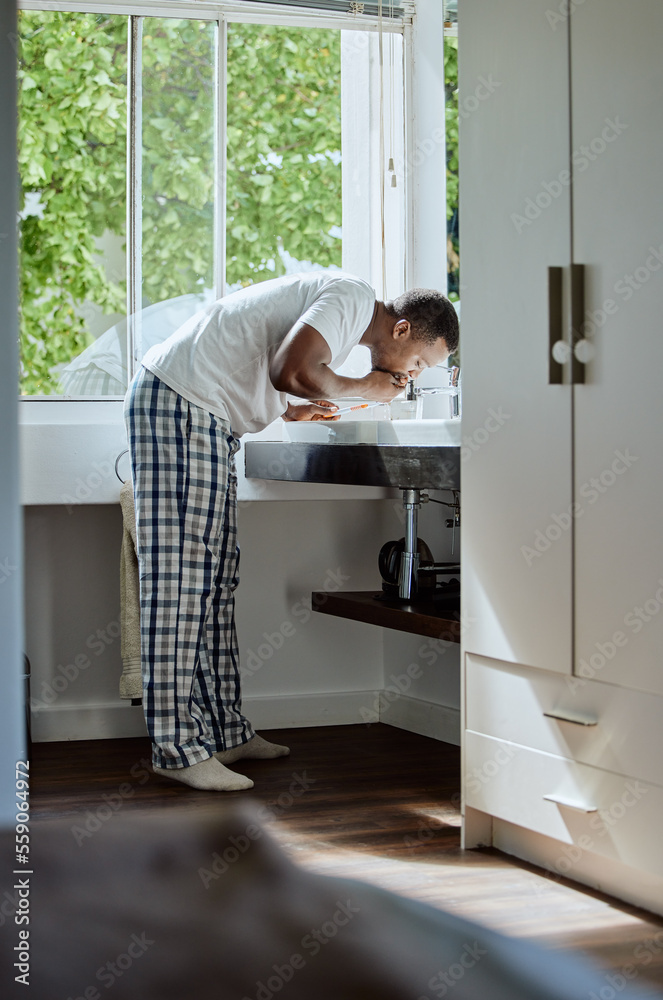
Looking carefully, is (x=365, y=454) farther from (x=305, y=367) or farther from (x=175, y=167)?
(x=175, y=167)

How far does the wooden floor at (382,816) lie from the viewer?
1.69 metres

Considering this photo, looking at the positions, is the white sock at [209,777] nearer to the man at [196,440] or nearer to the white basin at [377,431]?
the man at [196,440]

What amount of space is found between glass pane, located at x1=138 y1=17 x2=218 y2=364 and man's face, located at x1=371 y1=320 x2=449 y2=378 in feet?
2.46

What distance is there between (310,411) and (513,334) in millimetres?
993

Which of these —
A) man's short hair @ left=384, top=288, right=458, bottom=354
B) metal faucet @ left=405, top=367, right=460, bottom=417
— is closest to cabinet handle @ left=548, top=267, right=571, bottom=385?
man's short hair @ left=384, top=288, right=458, bottom=354

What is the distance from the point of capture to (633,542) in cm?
169

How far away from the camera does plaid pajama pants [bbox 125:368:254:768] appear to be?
2.40m

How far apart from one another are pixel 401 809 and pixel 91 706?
1107 millimetres

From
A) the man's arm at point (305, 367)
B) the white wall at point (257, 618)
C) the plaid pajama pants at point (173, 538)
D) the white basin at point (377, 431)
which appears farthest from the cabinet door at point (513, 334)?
the white wall at point (257, 618)

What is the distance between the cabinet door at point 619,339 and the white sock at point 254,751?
118 cm

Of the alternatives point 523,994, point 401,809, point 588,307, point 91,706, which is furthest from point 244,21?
point 523,994

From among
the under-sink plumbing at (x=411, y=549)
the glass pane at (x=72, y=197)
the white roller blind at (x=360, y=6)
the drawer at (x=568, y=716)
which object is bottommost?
the drawer at (x=568, y=716)

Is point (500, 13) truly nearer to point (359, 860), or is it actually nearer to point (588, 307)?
point (588, 307)

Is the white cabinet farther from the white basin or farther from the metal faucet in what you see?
the metal faucet
